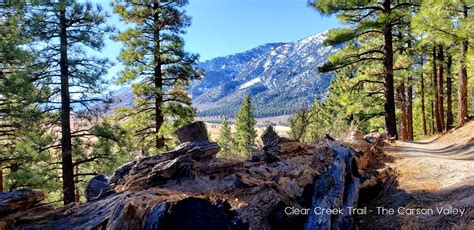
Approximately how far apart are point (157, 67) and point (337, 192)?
12264 millimetres

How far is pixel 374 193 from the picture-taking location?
5.31m

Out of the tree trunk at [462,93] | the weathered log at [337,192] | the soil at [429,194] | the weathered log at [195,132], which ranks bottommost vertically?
the soil at [429,194]

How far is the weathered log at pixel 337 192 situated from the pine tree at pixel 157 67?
1011 cm

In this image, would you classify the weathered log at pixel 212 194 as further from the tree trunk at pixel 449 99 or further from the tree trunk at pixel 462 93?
the tree trunk at pixel 449 99

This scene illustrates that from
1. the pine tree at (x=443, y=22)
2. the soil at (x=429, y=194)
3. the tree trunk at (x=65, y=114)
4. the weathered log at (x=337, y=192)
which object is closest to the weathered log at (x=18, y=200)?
the weathered log at (x=337, y=192)

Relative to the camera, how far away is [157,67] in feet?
49.6

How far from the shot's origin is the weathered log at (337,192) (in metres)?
3.70

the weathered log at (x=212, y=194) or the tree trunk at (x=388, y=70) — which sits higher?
the tree trunk at (x=388, y=70)

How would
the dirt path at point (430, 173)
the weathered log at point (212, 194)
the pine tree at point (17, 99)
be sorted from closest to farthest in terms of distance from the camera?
the weathered log at point (212, 194)
the dirt path at point (430, 173)
the pine tree at point (17, 99)

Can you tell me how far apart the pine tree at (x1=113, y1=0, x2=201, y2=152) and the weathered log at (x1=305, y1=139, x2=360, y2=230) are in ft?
33.2

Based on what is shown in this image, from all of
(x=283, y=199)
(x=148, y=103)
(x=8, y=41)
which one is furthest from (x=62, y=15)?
(x=283, y=199)

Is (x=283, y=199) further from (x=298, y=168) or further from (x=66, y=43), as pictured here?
(x=66, y=43)

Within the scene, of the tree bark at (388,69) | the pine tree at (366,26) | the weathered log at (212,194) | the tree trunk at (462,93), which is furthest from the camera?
the tree trunk at (462,93)

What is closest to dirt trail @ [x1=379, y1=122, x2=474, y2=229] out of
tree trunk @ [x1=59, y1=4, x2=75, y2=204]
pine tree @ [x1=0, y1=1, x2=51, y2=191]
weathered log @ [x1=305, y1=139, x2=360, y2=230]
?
weathered log @ [x1=305, y1=139, x2=360, y2=230]
